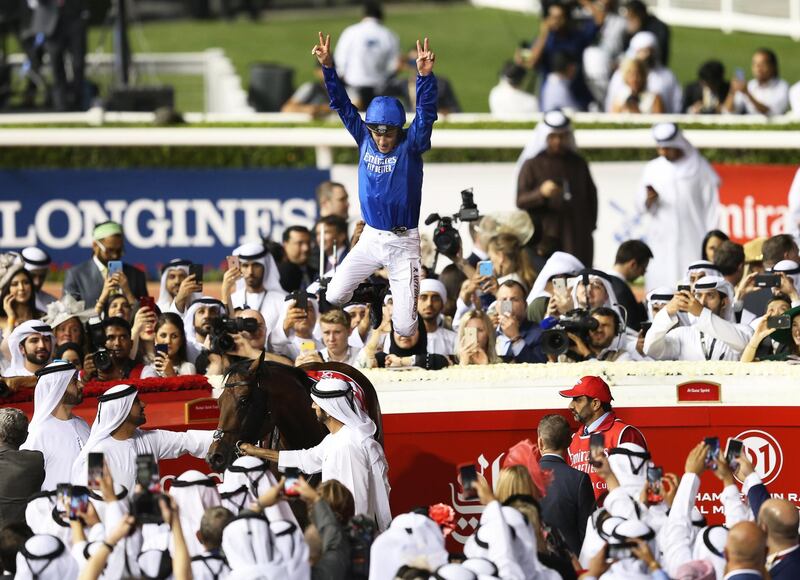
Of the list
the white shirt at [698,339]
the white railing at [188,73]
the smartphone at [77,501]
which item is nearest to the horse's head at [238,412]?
the smartphone at [77,501]

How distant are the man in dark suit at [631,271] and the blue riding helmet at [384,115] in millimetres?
3421

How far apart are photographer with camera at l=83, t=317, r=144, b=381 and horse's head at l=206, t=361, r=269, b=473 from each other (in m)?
2.66

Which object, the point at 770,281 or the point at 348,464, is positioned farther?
the point at 770,281

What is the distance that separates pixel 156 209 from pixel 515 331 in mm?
7666

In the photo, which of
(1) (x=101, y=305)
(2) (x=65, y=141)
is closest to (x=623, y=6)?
(2) (x=65, y=141)

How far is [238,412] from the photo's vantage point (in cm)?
1177

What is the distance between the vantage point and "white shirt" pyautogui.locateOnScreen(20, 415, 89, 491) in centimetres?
1228

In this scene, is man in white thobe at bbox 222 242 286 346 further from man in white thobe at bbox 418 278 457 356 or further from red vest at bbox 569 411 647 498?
red vest at bbox 569 411 647 498

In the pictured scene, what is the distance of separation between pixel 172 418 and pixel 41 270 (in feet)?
12.0

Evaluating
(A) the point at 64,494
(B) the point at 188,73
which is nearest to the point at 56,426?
(A) the point at 64,494

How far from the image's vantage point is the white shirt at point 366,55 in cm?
2406

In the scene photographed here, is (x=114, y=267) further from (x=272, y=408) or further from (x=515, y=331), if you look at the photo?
(x=272, y=408)

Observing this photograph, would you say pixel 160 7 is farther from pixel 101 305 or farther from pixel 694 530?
pixel 694 530

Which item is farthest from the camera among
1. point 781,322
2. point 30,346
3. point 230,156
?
point 230,156
